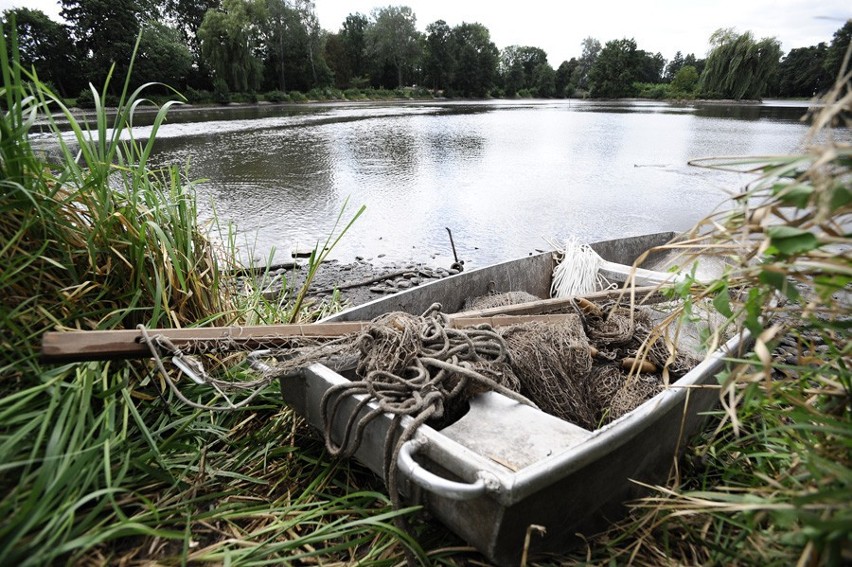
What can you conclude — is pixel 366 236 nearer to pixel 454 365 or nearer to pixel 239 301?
pixel 239 301

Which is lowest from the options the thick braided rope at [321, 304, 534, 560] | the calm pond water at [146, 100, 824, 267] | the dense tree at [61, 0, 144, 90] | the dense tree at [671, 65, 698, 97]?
the calm pond water at [146, 100, 824, 267]

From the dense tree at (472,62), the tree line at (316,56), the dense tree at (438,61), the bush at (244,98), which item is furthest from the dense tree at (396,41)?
the bush at (244,98)

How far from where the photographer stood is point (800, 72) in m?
57.0

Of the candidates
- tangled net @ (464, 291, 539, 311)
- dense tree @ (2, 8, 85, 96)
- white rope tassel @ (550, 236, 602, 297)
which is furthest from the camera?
dense tree @ (2, 8, 85, 96)

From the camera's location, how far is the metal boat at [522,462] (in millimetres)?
1563

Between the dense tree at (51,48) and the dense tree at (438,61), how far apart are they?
179 ft

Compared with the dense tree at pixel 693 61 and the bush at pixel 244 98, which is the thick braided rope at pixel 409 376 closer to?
the bush at pixel 244 98

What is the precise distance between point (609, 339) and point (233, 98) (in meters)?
48.5

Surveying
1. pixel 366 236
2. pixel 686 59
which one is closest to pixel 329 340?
pixel 366 236

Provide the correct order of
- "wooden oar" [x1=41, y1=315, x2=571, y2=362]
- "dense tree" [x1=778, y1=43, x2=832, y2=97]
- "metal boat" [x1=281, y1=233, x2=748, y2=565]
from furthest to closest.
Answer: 1. "dense tree" [x1=778, y1=43, x2=832, y2=97]
2. "wooden oar" [x1=41, y1=315, x2=571, y2=362]
3. "metal boat" [x1=281, y1=233, x2=748, y2=565]

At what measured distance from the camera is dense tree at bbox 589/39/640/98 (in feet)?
282

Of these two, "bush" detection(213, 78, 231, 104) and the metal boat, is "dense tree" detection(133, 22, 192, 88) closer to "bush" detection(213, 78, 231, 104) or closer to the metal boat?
"bush" detection(213, 78, 231, 104)

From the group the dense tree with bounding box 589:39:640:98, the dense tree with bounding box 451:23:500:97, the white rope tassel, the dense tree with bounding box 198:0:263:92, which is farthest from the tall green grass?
the dense tree with bounding box 589:39:640:98

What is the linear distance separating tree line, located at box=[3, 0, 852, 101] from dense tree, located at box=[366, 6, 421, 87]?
0.18 meters
